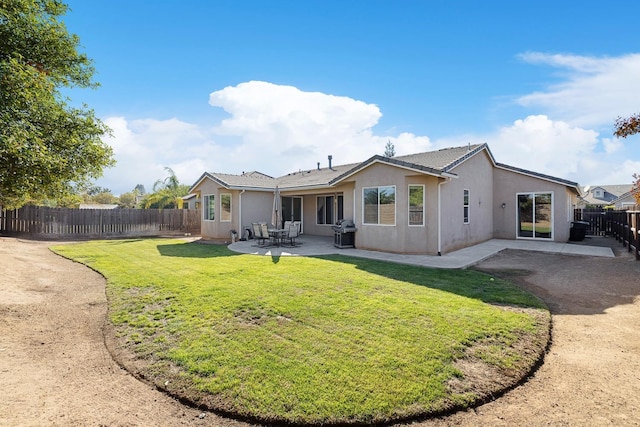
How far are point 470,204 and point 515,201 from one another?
406cm

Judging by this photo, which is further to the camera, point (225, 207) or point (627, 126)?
point (225, 207)

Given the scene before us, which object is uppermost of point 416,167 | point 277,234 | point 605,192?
point 605,192

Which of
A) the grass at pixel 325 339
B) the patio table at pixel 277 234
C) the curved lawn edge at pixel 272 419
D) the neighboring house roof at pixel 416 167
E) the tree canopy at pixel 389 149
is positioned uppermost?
the tree canopy at pixel 389 149

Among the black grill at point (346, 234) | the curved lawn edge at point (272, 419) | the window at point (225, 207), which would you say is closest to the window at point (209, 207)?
the window at point (225, 207)

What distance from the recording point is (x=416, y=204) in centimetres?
1274

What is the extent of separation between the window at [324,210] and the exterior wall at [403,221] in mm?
6072

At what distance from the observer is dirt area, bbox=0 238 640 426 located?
3.16 m

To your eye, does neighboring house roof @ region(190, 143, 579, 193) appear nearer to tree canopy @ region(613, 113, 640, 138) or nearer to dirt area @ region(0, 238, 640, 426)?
tree canopy @ region(613, 113, 640, 138)

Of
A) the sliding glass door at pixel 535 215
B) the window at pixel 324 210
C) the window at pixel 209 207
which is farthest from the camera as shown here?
Answer: the window at pixel 324 210

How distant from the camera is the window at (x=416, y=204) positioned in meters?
12.7

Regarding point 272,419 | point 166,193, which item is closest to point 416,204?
point 272,419

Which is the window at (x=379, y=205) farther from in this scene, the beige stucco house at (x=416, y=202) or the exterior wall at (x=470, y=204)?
the exterior wall at (x=470, y=204)

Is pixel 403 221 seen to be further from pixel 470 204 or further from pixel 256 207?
pixel 256 207

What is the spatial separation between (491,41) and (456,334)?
13105 mm
